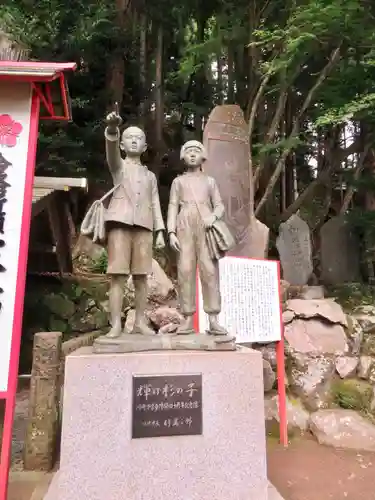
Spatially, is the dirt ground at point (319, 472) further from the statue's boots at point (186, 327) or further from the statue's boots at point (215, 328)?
the statue's boots at point (186, 327)

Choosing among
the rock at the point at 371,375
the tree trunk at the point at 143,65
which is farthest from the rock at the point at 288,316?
the tree trunk at the point at 143,65

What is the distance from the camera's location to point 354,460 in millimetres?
4691

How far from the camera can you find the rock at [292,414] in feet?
18.1

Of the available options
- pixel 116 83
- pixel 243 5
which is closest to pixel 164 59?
pixel 116 83

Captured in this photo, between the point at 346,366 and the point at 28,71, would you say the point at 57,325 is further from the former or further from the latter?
the point at 28,71

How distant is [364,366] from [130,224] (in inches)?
190

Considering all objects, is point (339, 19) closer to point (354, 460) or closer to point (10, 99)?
point (10, 99)

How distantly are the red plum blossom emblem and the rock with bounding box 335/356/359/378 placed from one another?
538 cm

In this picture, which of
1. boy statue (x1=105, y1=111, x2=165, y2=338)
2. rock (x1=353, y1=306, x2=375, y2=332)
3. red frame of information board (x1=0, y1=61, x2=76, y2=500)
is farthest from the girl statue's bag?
rock (x1=353, y1=306, x2=375, y2=332)

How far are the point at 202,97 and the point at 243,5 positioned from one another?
3564 millimetres

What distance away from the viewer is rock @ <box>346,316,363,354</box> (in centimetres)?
639

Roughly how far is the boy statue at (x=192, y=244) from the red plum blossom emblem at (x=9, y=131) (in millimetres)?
1576

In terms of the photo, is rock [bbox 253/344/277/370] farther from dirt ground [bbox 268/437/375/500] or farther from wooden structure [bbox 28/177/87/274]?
wooden structure [bbox 28/177/87/274]

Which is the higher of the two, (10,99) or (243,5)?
(243,5)
